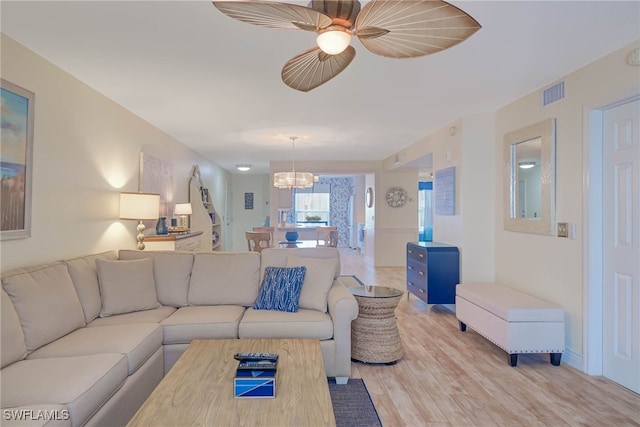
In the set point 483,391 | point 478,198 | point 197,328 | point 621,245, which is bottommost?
point 483,391

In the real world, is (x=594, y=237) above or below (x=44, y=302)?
above

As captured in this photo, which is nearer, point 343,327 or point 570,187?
point 343,327

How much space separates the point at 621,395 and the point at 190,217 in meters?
6.00

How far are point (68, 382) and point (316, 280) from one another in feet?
6.01

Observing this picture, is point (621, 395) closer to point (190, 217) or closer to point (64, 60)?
point (64, 60)

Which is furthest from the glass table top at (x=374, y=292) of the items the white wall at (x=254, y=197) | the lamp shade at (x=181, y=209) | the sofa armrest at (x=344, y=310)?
the white wall at (x=254, y=197)

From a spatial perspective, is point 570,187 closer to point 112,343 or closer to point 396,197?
point 112,343

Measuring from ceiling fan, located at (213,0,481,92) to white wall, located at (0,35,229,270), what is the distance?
2.03 metres

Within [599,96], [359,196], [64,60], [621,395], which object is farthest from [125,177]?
[359,196]

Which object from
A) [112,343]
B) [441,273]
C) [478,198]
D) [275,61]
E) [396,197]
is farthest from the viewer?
[396,197]

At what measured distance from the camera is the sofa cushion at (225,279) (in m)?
3.25

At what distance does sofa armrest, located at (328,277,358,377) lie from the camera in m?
2.72

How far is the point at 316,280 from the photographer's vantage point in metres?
3.14

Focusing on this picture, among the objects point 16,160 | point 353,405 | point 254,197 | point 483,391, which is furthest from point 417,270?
point 254,197
